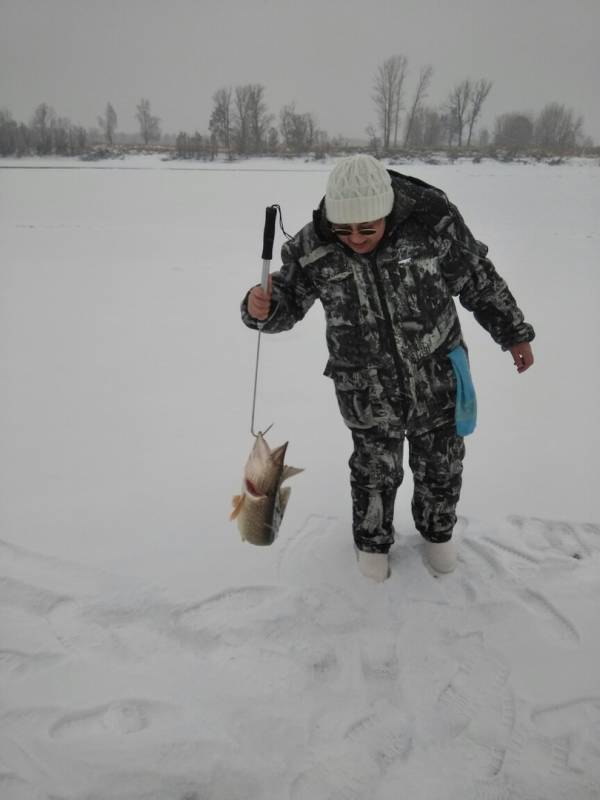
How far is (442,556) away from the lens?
2.12m

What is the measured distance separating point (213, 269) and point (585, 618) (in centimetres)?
575

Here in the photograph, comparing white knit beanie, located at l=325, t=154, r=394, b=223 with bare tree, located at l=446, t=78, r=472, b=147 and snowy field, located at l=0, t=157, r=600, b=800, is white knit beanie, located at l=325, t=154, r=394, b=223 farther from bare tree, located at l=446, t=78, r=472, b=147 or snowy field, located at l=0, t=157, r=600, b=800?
bare tree, located at l=446, t=78, r=472, b=147

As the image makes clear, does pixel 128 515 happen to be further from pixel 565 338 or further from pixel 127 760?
pixel 565 338

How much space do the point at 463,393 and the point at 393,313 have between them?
1.30 feet

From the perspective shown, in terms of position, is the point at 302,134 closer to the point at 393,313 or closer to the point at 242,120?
the point at 242,120

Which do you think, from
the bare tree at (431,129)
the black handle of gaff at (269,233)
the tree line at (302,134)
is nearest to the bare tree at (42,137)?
the tree line at (302,134)

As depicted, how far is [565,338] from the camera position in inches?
174

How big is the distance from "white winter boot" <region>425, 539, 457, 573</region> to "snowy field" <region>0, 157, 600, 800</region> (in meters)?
0.05

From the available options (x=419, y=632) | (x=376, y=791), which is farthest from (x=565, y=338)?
(x=376, y=791)

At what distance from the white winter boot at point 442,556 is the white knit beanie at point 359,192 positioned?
130cm

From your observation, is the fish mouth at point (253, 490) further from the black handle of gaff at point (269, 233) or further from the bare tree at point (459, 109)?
the bare tree at point (459, 109)

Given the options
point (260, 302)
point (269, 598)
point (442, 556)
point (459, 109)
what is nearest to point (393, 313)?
point (260, 302)

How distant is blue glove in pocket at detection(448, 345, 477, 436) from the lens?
1.87 metres

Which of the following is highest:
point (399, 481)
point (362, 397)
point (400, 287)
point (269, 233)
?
point (269, 233)
